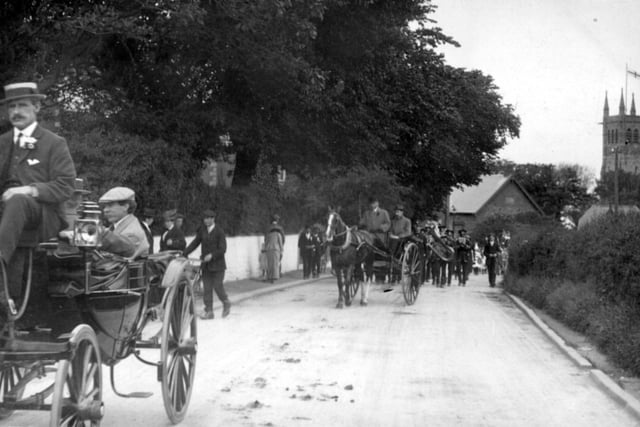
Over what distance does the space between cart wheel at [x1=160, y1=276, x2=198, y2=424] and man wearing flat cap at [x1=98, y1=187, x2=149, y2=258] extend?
1.57 feet

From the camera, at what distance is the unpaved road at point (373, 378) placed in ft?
27.0

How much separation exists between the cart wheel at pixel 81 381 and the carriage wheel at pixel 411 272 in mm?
14267

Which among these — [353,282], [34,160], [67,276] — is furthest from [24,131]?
[353,282]

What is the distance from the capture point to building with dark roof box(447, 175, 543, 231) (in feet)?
346

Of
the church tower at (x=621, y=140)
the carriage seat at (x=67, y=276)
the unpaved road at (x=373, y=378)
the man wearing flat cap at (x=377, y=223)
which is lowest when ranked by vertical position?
the unpaved road at (x=373, y=378)

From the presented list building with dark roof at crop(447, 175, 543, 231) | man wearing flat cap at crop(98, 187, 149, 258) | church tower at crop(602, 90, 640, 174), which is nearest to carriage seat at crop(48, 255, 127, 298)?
man wearing flat cap at crop(98, 187, 149, 258)

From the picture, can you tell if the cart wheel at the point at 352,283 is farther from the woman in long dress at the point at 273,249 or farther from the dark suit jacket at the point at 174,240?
the woman in long dress at the point at 273,249

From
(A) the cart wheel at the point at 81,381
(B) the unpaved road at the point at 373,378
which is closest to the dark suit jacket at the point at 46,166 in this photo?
(A) the cart wheel at the point at 81,381

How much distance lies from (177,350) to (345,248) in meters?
12.1

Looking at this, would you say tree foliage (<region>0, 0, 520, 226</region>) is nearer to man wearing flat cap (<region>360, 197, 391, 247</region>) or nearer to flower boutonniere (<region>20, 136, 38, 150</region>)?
man wearing flat cap (<region>360, 197, 391, 247</region>)

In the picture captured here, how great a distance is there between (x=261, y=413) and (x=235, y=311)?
1102 cm

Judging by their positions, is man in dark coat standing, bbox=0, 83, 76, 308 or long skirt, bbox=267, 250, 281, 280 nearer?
man in dark coat standing, bbox=0, 83, 76, 308

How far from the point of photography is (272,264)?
29.3 m

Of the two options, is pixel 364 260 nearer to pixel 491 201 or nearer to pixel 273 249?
pixel 273 249
